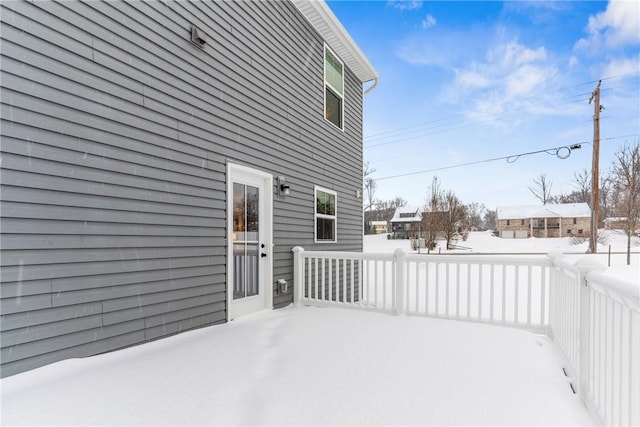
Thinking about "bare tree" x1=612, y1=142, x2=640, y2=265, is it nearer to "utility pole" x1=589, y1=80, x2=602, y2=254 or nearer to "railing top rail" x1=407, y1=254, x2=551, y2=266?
"utility pole" x1=589, y1=80, x2=602, y2=254

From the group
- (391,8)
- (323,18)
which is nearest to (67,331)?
(323,18)

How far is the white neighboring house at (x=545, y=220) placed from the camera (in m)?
28.7

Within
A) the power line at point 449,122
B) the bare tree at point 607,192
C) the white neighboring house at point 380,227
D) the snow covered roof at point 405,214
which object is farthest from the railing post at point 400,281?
the white neighboring house at point 380,227

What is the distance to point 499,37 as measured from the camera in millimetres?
10688

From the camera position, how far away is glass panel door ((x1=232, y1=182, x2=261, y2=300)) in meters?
3.91

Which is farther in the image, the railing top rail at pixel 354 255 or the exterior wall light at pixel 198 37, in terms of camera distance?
the railing top rail at pixel 354 255

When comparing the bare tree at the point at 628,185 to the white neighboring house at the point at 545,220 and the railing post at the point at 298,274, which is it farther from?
the white neighboring house at the point at 545,220

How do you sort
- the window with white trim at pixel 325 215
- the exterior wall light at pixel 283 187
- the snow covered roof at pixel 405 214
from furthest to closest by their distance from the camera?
the snow covered roof at pixel 405 214, the window with white trim at pixel 325 215, the exterior wall light at pixel 283 187

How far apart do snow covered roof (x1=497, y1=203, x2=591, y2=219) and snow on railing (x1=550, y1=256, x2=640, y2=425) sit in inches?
1316

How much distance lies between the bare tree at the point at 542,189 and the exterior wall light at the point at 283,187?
33400 millimetres

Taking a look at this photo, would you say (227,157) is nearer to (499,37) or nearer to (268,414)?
(268,414)

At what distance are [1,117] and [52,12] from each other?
2.75ft

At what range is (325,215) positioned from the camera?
595 cm

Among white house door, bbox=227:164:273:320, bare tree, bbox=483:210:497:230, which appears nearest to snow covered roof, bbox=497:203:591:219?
bare tree, bbox=483:210:497:230
